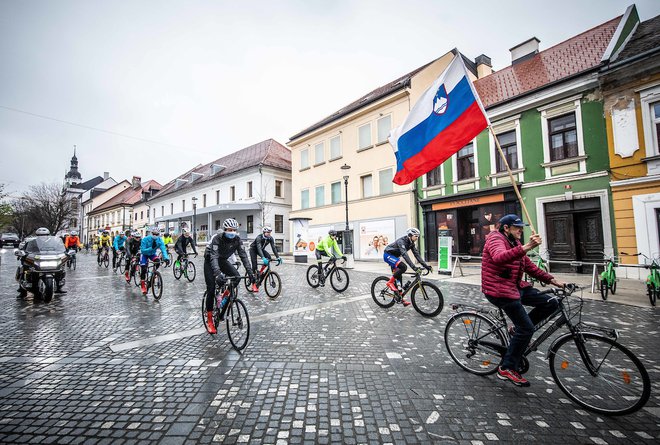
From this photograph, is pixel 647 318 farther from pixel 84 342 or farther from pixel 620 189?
pixel 84 342

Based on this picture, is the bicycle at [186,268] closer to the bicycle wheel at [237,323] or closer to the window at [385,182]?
the bicycle wheel at [237,323]

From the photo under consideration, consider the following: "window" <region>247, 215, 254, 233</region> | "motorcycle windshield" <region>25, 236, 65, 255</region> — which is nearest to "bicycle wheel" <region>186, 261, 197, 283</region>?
"motorcycle windshield" <region>25, 236, 65, 255</region>

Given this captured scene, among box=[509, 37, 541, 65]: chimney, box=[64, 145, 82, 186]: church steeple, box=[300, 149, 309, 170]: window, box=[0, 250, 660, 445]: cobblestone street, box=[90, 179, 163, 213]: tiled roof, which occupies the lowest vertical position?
box=[0, 250, 660, 445]: cobblestone street

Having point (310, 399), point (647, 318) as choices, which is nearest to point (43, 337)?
point (310, 399)

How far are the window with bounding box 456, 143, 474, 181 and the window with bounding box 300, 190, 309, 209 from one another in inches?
532

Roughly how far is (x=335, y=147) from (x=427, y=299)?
20.0m

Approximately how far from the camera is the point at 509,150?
15.2 m

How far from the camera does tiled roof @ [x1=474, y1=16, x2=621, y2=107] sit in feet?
45.5

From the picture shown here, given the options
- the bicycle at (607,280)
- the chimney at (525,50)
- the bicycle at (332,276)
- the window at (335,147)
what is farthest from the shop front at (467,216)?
the chimney at (525,50)

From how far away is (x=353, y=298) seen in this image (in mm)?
8414

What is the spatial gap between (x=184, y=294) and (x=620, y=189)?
51.2 feet

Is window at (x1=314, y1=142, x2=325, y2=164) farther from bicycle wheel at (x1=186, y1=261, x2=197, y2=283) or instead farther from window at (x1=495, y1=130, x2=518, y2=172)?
bicycle wheel at (x1=186, y1=261, x2=197, y2=283)

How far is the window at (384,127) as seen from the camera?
69.4 feet

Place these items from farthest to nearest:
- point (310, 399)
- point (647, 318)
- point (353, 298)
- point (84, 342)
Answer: point (353, 298) → point (647, 318) → point (84, 342) → point (310, 399)
